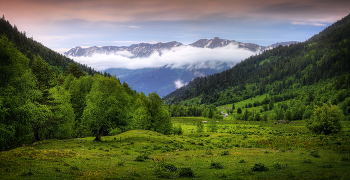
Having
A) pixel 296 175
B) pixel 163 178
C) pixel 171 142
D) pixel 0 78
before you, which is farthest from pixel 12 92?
pixel 296 175

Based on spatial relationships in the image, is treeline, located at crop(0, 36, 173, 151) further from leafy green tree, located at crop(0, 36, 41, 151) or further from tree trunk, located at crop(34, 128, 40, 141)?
tree trunk, located at crop(34, 128, 40, 141)

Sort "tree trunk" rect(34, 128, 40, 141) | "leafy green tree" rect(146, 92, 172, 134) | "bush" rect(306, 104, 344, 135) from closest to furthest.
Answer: "tree trunk" rect(34, 128, 40, 141) < "bush" rect(306, 104, 344, 135) < "leafy green tree" rect(146, 92, 172, 134)

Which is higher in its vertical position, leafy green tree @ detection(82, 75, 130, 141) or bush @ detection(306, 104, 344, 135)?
leafy green tree @ detection(82, 75, 130, 141)

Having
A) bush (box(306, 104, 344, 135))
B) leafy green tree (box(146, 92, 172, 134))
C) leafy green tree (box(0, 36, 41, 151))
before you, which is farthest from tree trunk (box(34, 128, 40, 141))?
bush (box(306, 104, 344, 135))

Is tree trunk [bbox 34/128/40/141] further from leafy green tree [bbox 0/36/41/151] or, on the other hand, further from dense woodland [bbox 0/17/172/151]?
leafy green tree [bbox 0/36/41/151]

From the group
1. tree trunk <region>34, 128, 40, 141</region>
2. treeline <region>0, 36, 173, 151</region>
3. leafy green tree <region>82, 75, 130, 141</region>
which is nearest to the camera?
treeline <region>0, 36, 173, 151</region>

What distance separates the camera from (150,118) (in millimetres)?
68812

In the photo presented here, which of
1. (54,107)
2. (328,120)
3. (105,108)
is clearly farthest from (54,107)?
(328,120)

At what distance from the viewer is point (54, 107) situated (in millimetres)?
42031

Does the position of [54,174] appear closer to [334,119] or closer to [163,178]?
[163,178]

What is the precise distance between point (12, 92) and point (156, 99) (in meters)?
45.7

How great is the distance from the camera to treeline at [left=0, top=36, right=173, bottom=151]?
2914cm

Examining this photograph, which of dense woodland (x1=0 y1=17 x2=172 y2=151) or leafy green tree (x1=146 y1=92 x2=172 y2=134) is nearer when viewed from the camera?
dense woodland (x1=0 y1=17 x2=172 y2=151)

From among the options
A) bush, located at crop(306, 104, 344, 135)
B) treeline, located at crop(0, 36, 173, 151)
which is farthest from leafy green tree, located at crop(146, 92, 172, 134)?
bush, located at crop(306, 104, 344, 135)
